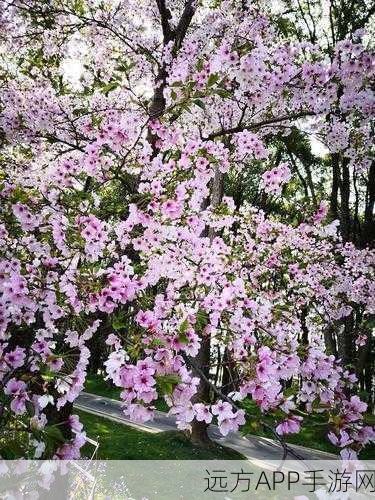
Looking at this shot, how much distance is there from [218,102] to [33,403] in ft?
18.1

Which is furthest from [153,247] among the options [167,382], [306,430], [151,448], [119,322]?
[151,448]

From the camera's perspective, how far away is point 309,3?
1505 cm

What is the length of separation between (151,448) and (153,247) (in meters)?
7.88

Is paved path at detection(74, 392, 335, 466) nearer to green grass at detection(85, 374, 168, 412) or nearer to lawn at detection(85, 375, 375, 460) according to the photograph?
lawn at detection(85, 375, 375, 460)

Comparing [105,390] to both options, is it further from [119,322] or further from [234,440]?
Result: [119,322]

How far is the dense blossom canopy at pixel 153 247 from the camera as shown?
8.34 ft

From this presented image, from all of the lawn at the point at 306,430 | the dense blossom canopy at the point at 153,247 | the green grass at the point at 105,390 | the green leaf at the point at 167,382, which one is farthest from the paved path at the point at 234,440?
the green leaf at the point at 167,382

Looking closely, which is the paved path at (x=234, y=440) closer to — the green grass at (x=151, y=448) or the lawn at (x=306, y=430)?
the lawn at (x=306, y=430)

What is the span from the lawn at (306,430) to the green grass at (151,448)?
227cm

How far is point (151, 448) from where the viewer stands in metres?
10.4

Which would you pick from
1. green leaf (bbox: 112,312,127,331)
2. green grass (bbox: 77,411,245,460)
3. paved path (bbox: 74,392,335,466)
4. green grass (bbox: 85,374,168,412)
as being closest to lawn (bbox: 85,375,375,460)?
green grass (bbox: 85,374,168,412)

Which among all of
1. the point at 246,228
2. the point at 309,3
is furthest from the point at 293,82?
the point at 309,3

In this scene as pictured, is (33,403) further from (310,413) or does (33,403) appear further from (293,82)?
(293,82)

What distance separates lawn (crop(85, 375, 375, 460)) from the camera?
7.91 feet
